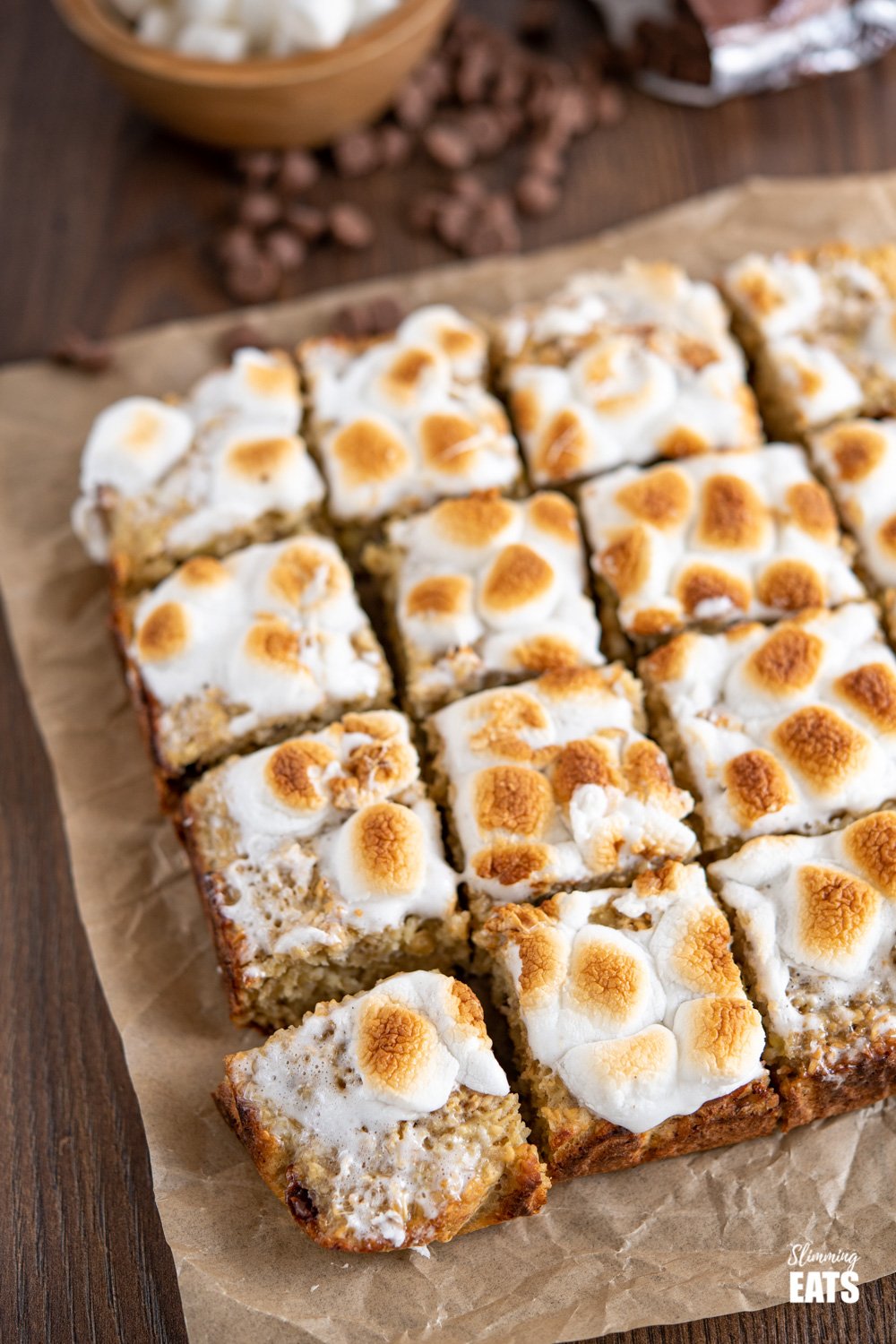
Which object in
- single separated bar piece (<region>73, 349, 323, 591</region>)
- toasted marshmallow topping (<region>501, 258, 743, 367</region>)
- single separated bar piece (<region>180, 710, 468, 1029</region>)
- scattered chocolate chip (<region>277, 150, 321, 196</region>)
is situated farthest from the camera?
scattered chocolate chip (<region>277, 150, 321, 196</region>)

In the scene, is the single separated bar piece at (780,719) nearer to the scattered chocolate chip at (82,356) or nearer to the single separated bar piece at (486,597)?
the single separated bar piece at (486,597)

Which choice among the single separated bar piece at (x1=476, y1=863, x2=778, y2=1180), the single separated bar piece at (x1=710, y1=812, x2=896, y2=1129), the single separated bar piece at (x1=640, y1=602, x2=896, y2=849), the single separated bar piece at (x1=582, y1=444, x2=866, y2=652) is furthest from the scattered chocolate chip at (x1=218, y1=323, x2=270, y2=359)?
the single separated bar piece at (x1=710, y1=812, x2=896, y2=1129)

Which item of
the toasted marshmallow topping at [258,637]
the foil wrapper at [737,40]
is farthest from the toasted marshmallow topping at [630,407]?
the foil wrapper at [737,40]

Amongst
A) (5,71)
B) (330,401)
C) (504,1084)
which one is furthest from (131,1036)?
(5,71)

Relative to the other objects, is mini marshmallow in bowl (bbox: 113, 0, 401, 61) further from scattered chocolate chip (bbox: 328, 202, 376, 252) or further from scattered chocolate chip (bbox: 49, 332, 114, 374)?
scattered chocolate chip (bbox: 49, 332, 114, 374)

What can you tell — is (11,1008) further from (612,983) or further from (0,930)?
(612,983)

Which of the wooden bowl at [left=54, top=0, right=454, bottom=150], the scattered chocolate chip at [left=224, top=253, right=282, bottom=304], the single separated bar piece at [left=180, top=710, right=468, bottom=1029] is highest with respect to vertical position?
the wooden bowl at [left=54, top=0, right=454, bottom=150]

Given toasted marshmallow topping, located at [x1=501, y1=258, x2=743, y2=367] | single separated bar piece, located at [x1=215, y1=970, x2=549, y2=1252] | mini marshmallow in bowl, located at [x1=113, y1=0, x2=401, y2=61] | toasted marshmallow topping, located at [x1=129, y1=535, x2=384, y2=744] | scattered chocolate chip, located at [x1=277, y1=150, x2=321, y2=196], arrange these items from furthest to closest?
scattered chocolate chip, located at [x1=277, y1=150, x2=321, y2=196]
mini marshmallow in bowl, located at [x1=113, y1=0, x2=401, y2=61]
toasted marshmallow topping, located at [x1=501, y1=258, x2=743, y2=367]
toasted marshmallow topping, located at [x1=129, y1=535, x2=384, y2=744]
single separated bar piece, located at [x1=215, y1=970, x2=549, y2=1252]
